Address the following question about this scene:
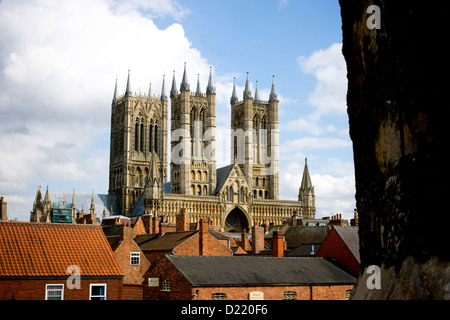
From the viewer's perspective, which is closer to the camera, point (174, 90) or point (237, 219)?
point (237, 219)

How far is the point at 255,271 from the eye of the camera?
30.7 meters

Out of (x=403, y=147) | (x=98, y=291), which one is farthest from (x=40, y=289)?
(x=403, y=147)

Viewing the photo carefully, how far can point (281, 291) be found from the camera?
30.0 meters

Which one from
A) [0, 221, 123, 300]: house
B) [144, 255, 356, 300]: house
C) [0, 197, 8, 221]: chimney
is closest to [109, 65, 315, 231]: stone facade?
[0, 197, 8, 221]: chimney

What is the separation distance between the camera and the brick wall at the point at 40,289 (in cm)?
2406

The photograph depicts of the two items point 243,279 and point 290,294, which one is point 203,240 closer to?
point 243,279

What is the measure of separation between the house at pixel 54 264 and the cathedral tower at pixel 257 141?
7603cm

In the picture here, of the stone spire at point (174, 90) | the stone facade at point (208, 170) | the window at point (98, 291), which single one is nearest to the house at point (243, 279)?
the window at point (98, 291)

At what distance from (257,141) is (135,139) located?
2671 cm

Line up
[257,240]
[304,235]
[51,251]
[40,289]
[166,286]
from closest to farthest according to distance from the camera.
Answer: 1. [40,289]
2. [51,251]
3. [166,286]
4. [257,240]
5. [304,235]

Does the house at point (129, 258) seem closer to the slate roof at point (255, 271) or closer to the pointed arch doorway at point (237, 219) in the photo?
the slate roof at point (255, 271)

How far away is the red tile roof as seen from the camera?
2497 cm
